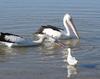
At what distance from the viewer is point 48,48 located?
1333 cm

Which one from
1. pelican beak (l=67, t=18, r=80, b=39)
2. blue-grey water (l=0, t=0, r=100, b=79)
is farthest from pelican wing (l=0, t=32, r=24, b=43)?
pelican beak (l=67, t=18, r=80, b=39)

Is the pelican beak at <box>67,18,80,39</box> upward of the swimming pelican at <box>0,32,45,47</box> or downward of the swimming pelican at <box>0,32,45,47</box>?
upward

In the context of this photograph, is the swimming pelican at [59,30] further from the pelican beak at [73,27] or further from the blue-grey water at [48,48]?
the blue-grey water at [48,48]

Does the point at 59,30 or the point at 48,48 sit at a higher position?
the point at 59,30

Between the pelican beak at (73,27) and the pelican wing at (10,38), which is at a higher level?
the pelican beak at (73,27)

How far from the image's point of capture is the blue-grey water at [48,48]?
34.6 feet

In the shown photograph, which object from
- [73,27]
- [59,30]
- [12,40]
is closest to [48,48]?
[12,40]

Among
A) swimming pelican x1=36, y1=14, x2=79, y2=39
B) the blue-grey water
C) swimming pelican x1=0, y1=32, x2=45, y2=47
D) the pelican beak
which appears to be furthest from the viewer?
swimming pelican x1=36, y1=14, x2=79, y2=39

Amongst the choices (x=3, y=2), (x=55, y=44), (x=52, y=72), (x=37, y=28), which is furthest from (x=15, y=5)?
(x=52, y=72)

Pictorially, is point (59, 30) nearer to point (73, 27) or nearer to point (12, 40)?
point (73, 27)

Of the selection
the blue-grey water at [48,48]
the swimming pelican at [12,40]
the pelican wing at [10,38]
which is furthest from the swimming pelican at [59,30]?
the pelican wing at [10,38]

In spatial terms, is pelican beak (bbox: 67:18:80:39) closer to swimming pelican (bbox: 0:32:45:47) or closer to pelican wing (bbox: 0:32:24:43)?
swimming pelican (bbox: 0:32:45:47)

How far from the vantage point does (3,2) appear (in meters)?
21.0

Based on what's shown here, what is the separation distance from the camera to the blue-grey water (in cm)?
1056
